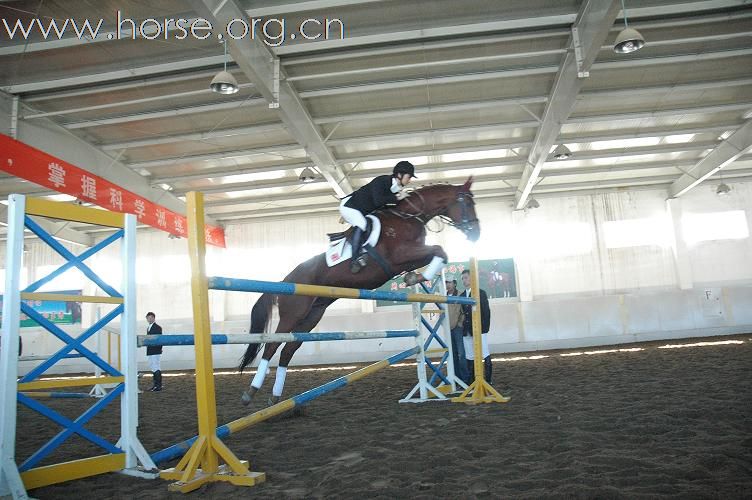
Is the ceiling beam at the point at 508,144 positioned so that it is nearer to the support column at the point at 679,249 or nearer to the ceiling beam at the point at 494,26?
the ceiling beam at the point at 494,26

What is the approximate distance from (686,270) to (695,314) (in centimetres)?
164

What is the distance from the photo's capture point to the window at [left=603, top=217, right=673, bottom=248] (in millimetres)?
16266

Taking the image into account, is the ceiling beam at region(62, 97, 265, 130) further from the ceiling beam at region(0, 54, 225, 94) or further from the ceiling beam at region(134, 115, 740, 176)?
the ceiling beam at region(134, 115, 740, 176)

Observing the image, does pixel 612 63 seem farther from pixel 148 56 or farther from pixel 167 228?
pixel 167 228

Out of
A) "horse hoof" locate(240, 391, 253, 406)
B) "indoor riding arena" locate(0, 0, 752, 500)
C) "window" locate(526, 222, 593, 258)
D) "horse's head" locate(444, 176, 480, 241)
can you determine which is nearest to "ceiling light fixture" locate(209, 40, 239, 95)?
"indoor riding arena" locate(0, 0, 752, 500)

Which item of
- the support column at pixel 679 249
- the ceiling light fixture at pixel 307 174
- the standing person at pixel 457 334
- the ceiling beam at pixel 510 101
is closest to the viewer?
the standing person at pixel 457 334

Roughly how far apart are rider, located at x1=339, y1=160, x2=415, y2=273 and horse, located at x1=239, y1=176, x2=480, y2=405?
0.12 m

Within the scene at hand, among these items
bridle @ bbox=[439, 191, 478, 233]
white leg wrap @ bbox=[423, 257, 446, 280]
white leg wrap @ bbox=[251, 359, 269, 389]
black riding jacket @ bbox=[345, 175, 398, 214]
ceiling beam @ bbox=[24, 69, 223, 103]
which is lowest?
white leg wrap @ bbox=[251, 359, 269, 389]

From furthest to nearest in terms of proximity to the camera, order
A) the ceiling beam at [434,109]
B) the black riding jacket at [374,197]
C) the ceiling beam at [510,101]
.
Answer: the ceiling beam at [434,109]
the ceiling beam at [510,101]
the black riding jacket at [374,197]

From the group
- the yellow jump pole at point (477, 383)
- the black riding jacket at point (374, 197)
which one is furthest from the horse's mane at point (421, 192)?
the yellow jump pole at point (477, 383)

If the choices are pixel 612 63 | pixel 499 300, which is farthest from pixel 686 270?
pixel 612 63

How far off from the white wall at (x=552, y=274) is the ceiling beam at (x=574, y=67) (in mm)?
4316

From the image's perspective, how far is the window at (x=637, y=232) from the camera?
53.4 ft

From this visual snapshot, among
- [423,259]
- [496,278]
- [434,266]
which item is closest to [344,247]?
[423,259]
